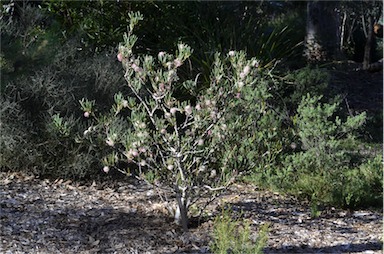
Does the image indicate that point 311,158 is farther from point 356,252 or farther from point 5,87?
point 5,87

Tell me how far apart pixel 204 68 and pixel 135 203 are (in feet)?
11.0

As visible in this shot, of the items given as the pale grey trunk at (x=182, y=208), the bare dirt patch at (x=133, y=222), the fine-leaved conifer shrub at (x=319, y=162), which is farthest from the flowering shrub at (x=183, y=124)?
the fine-leaved conifer shrub at (x=319, y=162)

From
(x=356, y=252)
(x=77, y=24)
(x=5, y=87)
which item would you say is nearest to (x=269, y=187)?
(x=356, y=252)

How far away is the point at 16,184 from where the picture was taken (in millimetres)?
5602

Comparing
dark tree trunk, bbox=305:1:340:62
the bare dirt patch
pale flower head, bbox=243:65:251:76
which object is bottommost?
the bare dirt patch

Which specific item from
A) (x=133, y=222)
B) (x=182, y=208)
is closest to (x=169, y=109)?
(x=182, y=208)

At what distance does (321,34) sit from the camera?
11.6 m

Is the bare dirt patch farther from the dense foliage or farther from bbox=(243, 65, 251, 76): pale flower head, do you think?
bbox=(243, 65, 251, 76): pale flower head

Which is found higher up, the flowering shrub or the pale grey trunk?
the flowering shrub

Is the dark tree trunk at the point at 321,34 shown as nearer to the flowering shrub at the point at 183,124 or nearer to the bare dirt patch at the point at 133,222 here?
the bare dirt patch at the point at 133,222

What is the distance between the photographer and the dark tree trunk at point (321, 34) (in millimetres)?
11422

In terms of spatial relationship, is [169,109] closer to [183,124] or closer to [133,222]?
[183,124]

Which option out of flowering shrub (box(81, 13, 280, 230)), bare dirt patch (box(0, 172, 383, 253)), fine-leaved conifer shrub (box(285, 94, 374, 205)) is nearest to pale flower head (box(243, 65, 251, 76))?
flowering shrub (box(81, 13, 280, 230))

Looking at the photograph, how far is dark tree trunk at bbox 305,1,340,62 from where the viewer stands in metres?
11.4
